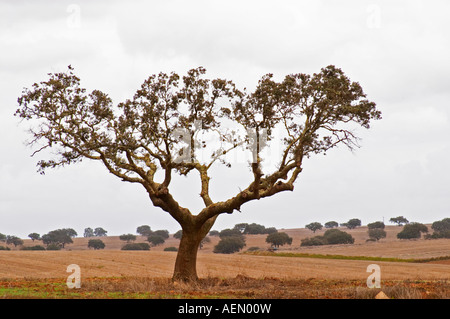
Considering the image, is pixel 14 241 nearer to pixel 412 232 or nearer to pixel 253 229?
pixel 253 229

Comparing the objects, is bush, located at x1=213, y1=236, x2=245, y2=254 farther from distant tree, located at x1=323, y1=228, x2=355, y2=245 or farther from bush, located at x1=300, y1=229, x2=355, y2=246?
distant tree, located at x1=323, y1=228, x2=355, y2=245

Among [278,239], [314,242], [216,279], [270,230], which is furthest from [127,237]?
[216,279]

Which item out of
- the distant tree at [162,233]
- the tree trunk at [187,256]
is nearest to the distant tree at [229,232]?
the distant tree at [162,233]

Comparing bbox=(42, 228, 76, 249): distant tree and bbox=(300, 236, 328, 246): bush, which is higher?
bbox=(42, 228, 76, 249): distant tree

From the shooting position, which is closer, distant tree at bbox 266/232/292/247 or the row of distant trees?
the row of distant trees

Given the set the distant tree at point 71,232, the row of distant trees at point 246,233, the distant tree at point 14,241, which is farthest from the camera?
the distant tree at point 71,232

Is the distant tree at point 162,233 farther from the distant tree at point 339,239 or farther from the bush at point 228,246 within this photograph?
the distant tree at point 339,239

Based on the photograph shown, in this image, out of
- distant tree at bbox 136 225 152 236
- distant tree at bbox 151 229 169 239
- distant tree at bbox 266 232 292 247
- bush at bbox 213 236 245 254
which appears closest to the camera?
bush at bbox 213 236 245 254

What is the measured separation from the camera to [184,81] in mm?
28359

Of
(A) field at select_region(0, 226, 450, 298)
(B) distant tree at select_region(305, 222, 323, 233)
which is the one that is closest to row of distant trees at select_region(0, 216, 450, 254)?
(B) distant tree at select_region(305, 222, 323, 233)

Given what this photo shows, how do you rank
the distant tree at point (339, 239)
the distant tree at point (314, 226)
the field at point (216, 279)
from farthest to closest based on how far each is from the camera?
the distant tree at point (314, 226)
the distant tree at point (339, 239)
the field at point (216, 279)

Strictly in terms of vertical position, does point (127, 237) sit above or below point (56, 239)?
below

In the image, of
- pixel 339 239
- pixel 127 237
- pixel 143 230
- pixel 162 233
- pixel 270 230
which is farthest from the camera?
pixel 143 230

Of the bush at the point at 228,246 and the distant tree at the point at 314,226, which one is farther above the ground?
the distant tree at the point at 314,226
